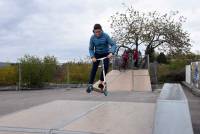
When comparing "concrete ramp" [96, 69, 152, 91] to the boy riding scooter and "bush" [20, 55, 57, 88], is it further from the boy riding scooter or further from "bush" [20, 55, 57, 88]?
the boy riding scooter

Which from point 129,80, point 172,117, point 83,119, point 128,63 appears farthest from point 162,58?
point 172,117

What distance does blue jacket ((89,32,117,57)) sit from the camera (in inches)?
349

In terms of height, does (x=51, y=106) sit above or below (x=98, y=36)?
below

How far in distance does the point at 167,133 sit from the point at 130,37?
32811 mm

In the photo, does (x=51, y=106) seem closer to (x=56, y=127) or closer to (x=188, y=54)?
(x=56, y=127)

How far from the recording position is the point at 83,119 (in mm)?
6609

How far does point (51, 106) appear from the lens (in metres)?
8.36

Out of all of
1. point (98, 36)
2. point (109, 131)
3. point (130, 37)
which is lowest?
point (109, 131)

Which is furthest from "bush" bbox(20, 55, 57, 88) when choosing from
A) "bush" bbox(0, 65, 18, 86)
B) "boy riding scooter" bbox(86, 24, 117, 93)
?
"boy riding scooter" bbox(86, 24, 117, 93)

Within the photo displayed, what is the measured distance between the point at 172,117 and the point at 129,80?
16853mm

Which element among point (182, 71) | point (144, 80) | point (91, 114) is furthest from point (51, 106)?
point (182, 71)

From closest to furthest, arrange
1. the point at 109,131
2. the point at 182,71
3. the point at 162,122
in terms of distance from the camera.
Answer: the point at 162,122 < the point at 109,131 < the point at 182,71

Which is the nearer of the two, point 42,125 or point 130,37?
point 42,125

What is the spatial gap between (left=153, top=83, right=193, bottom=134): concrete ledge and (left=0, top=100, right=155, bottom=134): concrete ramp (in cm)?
38
